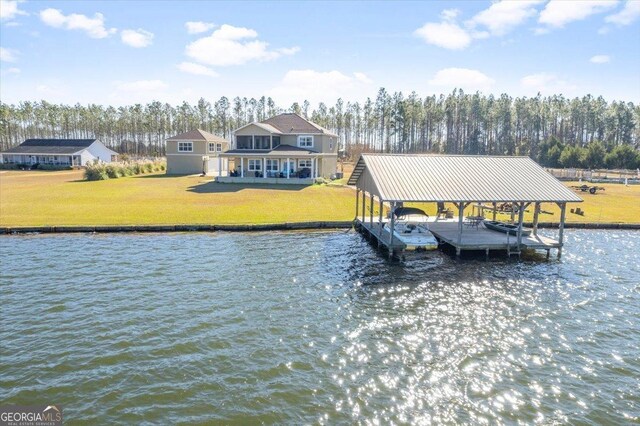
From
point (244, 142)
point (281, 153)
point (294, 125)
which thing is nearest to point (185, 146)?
point (244, 142)

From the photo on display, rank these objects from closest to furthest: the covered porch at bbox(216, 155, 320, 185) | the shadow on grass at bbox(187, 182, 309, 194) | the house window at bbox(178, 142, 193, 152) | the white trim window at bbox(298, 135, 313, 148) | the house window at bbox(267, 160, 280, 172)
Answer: the shadow on grass at bbox(187, 182, 309, 194) < the covered porch at bbox(216, 155, 320, 185) < the house window at bbox(267, 160, 280, 172) < the white trim window at bbox(298, 135, 313, 148) < the house window at bbox(178, 142, 193, 152)

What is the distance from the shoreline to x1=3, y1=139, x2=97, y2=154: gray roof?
56.3 metres

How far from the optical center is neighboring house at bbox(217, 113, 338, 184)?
5244 centimetres

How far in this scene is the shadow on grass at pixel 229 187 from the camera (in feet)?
150

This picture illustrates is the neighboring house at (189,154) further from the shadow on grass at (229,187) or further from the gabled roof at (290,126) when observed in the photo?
the shadow on grass at (229,187)

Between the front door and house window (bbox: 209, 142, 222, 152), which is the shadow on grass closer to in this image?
the front door

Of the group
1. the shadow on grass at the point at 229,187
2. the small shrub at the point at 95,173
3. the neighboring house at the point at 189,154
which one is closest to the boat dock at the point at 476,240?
the shadow on grass at the point at 229,187

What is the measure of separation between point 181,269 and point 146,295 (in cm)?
349

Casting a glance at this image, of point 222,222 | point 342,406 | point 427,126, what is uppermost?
point 427,126

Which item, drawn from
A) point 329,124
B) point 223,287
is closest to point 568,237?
point 223,287

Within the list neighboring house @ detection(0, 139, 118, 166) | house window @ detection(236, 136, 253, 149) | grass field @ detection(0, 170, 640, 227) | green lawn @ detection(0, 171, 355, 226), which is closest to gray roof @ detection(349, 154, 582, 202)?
grass field @ detection(0, 170, 640, 227)

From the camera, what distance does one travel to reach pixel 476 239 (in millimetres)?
25484

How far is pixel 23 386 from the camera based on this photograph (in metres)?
11.1

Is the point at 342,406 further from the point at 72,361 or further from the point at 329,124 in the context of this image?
the point at 329,124
